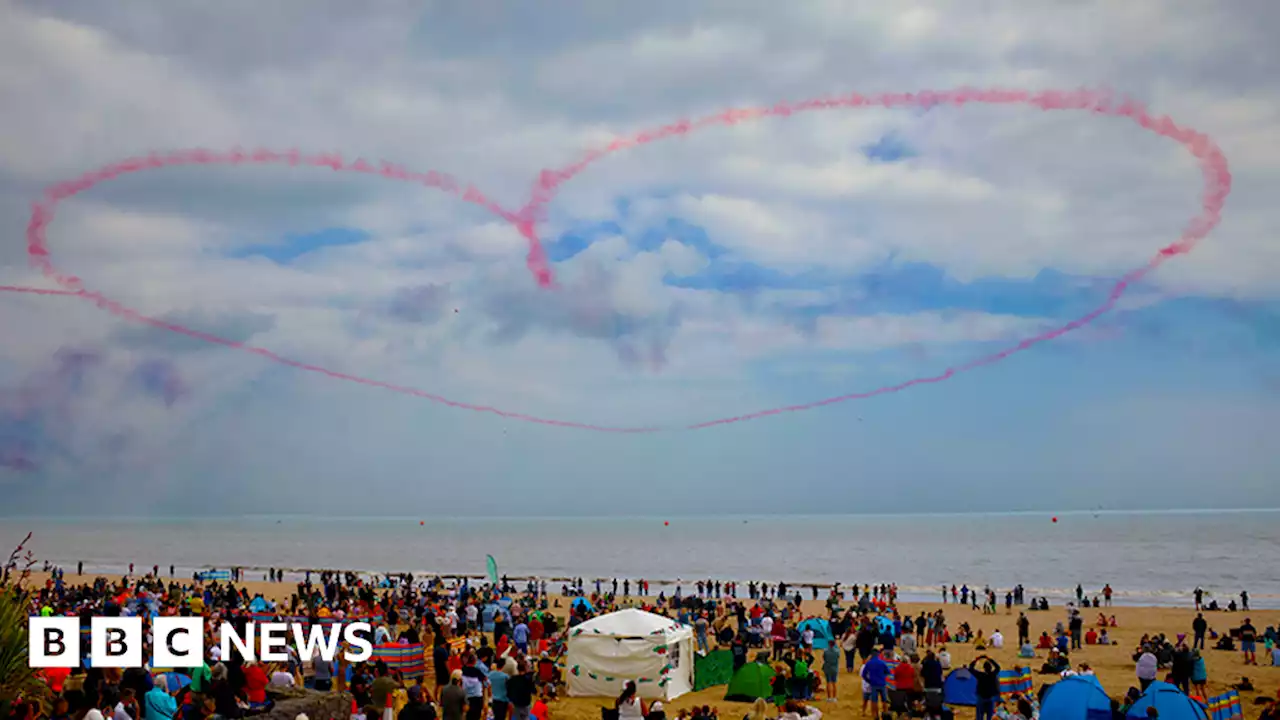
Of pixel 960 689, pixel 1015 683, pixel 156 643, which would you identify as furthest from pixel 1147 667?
pixel 156 643

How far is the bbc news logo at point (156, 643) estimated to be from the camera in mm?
11602

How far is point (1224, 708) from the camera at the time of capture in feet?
44.5

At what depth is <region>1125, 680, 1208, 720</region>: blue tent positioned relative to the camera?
1180cm

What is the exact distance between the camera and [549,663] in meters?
16.4

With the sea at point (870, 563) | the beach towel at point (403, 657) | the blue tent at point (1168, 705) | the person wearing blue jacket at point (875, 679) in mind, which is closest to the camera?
the blue tent at point (1168, 705)

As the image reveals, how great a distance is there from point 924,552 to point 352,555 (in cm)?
6480

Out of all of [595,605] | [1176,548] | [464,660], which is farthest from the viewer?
[1176,548]

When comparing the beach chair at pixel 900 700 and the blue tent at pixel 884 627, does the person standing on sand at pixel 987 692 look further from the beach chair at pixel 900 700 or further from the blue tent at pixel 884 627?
the blue tent at pixel 884 627

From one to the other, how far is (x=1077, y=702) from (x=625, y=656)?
6848 mm

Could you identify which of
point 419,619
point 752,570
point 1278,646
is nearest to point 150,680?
point 419,619

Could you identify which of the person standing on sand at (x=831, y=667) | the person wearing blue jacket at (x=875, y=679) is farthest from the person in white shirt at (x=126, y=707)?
the person standing on sand at (x=831, y=667)

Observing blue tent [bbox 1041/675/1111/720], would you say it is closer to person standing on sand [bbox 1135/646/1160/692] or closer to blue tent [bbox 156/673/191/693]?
person standing on sand [bbox 1135/646/1160/692]

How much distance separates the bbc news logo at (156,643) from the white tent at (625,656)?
11.2ft

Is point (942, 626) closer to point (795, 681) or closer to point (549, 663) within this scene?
point (795, 681)
